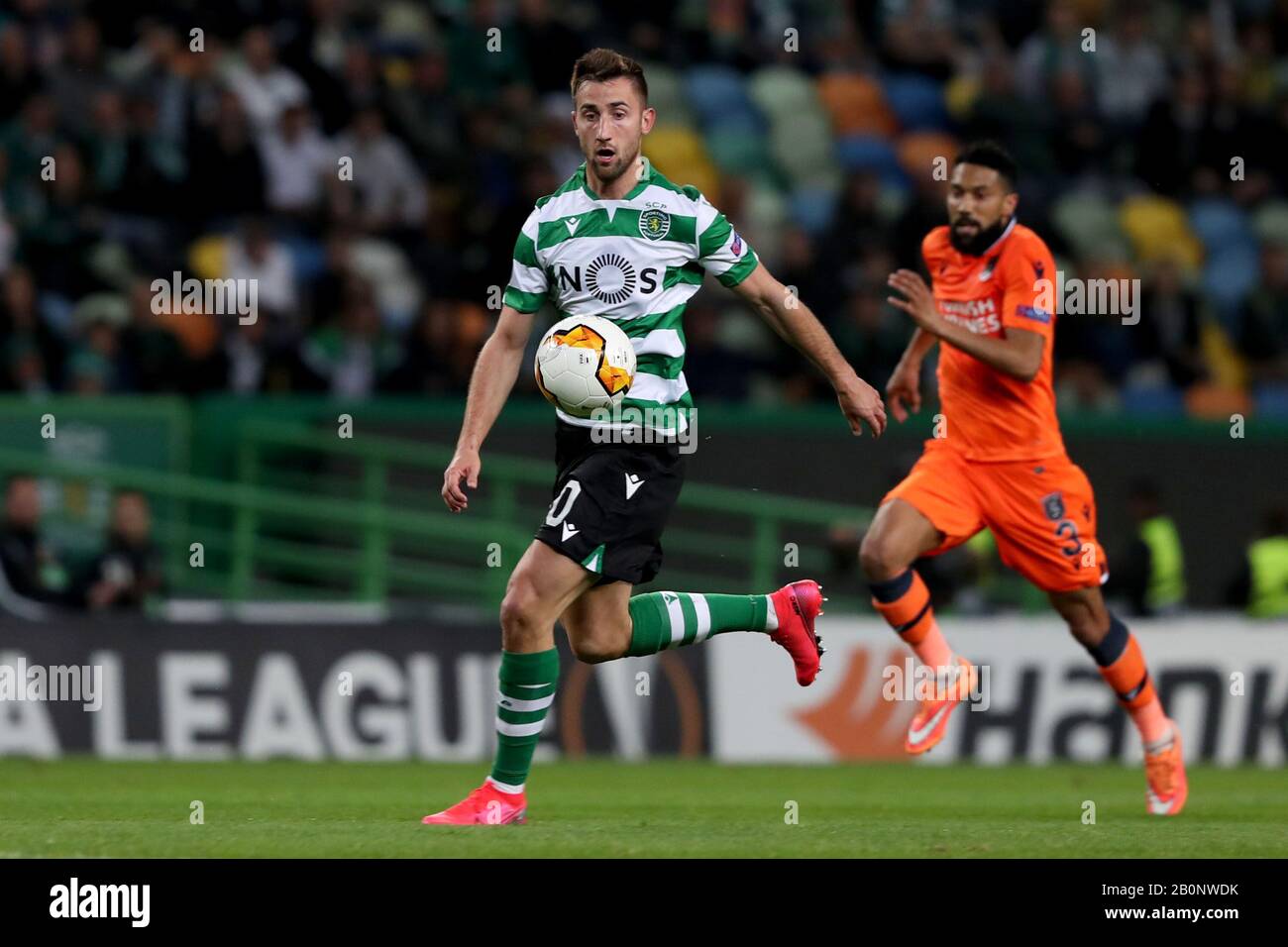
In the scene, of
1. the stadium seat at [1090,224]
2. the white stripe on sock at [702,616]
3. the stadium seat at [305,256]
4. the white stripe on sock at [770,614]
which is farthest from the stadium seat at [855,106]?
the white stripe on sock at [702,616]

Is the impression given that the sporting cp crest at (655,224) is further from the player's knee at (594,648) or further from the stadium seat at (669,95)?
the stadium seat at (669,95)

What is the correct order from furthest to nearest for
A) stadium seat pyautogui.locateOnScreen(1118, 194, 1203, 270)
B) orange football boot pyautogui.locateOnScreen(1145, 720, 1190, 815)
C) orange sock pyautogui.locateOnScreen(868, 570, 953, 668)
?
stadium seat pyautogui.locateOnScreen(1118, 194, 1203, 270), orange football boot pyautogui.locateOnScreen(1145, 720, 1190, 815), orange sock pyautogui.locateOnScreen(868, 570, 953, 668)

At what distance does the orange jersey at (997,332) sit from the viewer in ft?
31.8

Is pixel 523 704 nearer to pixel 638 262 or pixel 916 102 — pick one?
pixel 638 262

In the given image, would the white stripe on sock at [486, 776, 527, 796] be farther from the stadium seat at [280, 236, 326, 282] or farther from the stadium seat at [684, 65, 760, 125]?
the stadium seat at [684, 65, 760, 125]

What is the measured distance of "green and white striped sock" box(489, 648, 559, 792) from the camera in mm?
8008

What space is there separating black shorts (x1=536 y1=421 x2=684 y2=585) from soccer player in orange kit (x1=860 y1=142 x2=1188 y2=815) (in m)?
1.84

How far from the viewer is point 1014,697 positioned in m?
15.3

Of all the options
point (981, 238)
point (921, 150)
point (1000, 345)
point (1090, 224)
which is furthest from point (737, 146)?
point (1000, 345)

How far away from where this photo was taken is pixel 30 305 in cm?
1562

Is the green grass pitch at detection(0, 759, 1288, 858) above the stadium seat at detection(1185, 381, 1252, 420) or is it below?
below

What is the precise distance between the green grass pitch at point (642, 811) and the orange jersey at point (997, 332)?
1.62 metres

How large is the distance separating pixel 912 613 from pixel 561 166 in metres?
8.97

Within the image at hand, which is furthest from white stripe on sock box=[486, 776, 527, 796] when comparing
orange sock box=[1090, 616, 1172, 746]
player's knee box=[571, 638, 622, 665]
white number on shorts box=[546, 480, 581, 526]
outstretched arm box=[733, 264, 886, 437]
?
orange sock box=[1090, 616, 1172, 746]
